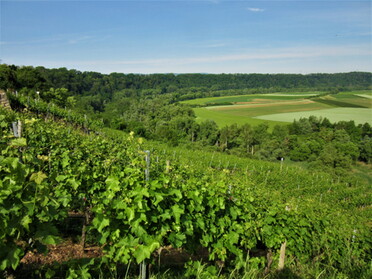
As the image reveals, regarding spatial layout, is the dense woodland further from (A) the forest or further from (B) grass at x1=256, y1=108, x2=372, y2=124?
(A) the forest

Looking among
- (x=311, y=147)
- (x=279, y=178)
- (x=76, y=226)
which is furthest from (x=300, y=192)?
(x=311, y=147)

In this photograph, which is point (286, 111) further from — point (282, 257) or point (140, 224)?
point (140, 224)

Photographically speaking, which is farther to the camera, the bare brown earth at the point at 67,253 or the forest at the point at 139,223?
the bare brown earth at the point at 67,253

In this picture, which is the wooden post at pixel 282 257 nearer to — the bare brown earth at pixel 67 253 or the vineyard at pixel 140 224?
the vineyard at pixel 140 224

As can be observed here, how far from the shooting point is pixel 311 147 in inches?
1879

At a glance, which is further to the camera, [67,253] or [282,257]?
[67,253]

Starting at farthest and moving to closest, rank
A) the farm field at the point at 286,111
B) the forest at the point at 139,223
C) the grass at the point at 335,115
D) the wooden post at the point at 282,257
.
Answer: the farm field at the point at 286,111 < the grass at the point at 335,115 < the wooden post at the point at 282,257 < the forest at the point at 139,223

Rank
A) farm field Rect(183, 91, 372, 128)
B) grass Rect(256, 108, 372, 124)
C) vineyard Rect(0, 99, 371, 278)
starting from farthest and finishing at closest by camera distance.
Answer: farm field Rect(183, 91, 372, 128) → grass Rect(256, 108, 372, 124) → vineyard Rect(0, 99, 371, 278)

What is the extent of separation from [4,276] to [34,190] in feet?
3.19

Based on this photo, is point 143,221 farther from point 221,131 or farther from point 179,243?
point 221,131

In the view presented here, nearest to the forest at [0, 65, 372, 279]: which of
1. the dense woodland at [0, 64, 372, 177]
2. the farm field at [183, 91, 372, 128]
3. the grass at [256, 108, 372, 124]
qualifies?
the dense woodland at [0, 64, 372, 177]

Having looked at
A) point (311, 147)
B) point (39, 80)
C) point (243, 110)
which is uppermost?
point (39, 80)

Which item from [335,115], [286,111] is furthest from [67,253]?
[286,111]

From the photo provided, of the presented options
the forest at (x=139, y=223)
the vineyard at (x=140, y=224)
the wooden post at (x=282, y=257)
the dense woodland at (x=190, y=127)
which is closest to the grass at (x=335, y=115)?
the dense woodland at (x=190, y=127)
